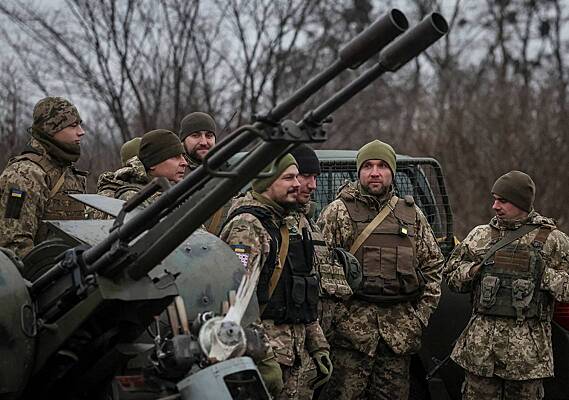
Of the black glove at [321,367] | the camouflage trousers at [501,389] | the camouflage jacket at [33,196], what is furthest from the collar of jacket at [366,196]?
the camouflage jacket at [33,196]

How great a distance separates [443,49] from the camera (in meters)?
26.8

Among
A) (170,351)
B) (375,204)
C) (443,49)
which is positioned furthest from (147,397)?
(443,49)

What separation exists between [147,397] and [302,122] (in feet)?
3.94

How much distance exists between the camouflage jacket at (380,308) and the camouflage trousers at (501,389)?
432 millimetres

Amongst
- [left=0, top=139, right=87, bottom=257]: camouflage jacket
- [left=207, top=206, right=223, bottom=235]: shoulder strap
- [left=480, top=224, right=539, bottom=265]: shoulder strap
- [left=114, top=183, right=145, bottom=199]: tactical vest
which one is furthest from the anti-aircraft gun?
[left=480, top=224, right=539, bottom=265]: shoulder strap

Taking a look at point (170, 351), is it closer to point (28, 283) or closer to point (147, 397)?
point (147, 397)

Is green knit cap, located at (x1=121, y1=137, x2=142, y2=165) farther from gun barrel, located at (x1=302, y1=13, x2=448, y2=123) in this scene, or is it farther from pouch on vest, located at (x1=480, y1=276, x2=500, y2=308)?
gun barrel, located at (x1=302, y1=13, x2=448, y2=123)

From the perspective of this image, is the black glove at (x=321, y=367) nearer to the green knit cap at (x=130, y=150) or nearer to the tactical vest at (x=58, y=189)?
the tactical vest at (x=58, y=189)

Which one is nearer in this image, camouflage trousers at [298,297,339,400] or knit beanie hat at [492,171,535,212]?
camouflage trousers at [298,297,339,400]

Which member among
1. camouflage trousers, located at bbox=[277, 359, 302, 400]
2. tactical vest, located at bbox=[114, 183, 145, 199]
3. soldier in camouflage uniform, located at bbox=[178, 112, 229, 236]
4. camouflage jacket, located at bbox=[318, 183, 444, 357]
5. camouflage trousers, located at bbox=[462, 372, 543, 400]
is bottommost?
camouflage trousers, located at bbox=[462, 372, 543, 400]

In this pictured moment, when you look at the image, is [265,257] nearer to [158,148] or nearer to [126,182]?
[158,148]

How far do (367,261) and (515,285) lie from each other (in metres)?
0.94

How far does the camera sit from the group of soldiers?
5.28m

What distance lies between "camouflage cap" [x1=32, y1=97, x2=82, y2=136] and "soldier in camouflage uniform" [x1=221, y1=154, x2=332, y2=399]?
1128mm
